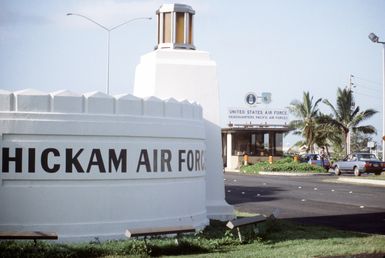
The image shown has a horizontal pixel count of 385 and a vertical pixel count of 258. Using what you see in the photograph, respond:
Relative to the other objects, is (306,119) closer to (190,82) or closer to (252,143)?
(252,143)

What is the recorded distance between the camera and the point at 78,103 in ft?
35.8

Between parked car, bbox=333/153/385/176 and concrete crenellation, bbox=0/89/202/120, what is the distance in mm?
30146

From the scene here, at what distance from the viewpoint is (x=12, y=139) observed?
10578 millimetres

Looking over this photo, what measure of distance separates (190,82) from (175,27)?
1600mm

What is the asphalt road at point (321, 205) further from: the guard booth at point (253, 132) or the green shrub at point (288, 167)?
the guard booth at point (253, 132)

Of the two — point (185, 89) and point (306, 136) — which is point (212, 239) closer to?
point (185, 89)

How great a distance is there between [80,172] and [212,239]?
A: 9.45 ft

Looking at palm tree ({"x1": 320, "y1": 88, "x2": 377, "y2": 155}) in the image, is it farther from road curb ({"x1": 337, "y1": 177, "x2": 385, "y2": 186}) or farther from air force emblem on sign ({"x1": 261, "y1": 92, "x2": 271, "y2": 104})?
road curb ({"x1": 337, "y1": 177, "x2": 385, "y2": 186})

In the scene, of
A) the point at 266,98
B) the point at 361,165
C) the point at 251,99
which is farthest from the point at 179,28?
the point at 266,98

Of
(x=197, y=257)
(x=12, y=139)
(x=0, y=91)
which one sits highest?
(x=0, y=91)

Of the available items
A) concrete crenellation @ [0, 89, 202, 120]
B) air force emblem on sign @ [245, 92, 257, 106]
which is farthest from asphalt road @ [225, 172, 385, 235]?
air force emblem on sign @ [245, 92, 257, 106]

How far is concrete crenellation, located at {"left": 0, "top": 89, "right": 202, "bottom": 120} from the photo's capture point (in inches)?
420

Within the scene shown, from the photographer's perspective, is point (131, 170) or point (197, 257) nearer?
point (197, 257)

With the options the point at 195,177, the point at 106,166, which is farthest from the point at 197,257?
the point at 195,177
